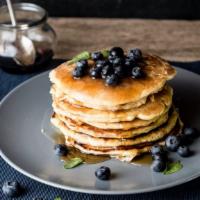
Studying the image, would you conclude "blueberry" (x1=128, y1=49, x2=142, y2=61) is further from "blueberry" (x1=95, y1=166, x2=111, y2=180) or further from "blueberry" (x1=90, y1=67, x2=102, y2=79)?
"blueberry" (x1=95, y1=166, x2=111, y2=180)

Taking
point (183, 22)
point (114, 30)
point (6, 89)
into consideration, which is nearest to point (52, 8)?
point (114, 30)

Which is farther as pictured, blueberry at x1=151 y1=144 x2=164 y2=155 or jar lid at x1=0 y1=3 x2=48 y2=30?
jar lid at x1=0 y1=3 x2=48 y2=30

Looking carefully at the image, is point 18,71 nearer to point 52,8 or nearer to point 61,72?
point 61,72

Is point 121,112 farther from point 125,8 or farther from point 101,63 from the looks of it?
point 125,8

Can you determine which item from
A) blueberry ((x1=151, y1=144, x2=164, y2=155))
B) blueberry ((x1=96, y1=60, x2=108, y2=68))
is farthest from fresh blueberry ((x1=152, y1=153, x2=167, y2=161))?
blueberry ((x1=96, y1=60, x2=108, y2=68))

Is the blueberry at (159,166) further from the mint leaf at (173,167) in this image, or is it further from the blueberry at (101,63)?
the blueberry at (101,63)
